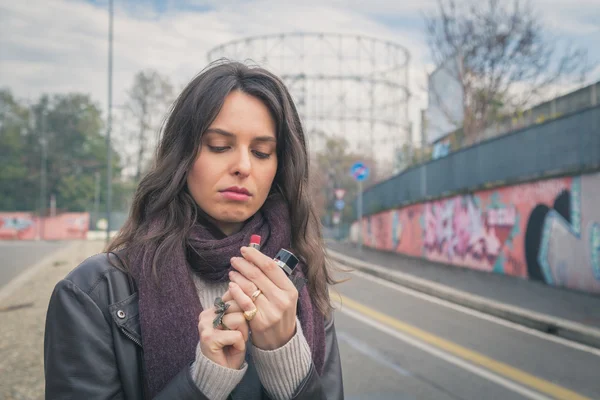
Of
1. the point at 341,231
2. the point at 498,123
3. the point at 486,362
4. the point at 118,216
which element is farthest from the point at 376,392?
the point at 118,216

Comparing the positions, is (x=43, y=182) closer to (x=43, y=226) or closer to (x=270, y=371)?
(x=43, y=226)

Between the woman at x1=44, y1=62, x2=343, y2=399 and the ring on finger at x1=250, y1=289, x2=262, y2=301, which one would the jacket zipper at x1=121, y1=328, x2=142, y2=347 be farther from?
the ring on finger at x1=250, y1=289, x2=262, y2=301

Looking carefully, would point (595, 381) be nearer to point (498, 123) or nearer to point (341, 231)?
point (498, 123)

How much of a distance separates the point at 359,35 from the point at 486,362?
37244 mm

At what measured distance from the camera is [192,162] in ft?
5.62

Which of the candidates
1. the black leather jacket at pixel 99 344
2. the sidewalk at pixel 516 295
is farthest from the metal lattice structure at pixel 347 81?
the black leather jacket at pixel 99 344

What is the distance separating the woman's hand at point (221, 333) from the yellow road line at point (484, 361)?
11.4ft

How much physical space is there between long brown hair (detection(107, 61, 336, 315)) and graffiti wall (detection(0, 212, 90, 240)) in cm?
4941

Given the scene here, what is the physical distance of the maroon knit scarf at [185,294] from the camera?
153 centimetres

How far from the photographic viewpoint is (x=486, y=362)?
6051mm

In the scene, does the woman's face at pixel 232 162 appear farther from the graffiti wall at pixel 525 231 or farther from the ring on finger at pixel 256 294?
the graffiti wall at pixel 525 231

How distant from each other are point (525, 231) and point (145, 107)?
37.4 m

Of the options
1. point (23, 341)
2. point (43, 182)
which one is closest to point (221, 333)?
point (23, 341)

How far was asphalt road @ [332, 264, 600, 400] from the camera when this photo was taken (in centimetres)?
514
